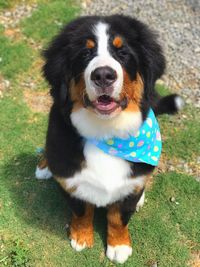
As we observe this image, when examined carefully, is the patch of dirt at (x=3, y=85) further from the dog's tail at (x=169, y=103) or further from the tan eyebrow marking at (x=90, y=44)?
the tan eyebrow marking at (x=90, y=44)

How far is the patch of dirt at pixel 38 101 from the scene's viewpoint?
400cm

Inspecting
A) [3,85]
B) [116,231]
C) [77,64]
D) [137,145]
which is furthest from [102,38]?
[3,85]

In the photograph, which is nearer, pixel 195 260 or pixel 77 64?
pixel 77 64

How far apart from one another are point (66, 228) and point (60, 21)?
2.52m

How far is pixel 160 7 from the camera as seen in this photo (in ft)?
16.8

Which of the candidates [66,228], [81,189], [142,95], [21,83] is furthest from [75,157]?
[21,83]

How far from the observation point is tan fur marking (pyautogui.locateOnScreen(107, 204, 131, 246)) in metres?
2.88

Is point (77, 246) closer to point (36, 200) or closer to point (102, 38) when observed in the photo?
point (36, 200)

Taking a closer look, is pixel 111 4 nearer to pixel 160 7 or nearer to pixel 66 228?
pixel 160 7

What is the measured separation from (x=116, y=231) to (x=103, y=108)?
103 centimetres

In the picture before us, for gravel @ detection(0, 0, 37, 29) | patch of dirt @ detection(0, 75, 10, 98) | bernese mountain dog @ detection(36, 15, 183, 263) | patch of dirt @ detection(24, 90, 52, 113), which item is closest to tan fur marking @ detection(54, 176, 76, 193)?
bernese mountain dog @ detection(36, 15, 183, 263)

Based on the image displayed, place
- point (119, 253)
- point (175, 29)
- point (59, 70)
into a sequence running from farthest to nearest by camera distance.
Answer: point (175, 29) → point (119, 253) → point (59, 70)

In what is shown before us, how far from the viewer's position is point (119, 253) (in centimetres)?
297

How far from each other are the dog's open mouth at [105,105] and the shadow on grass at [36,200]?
110 cm
